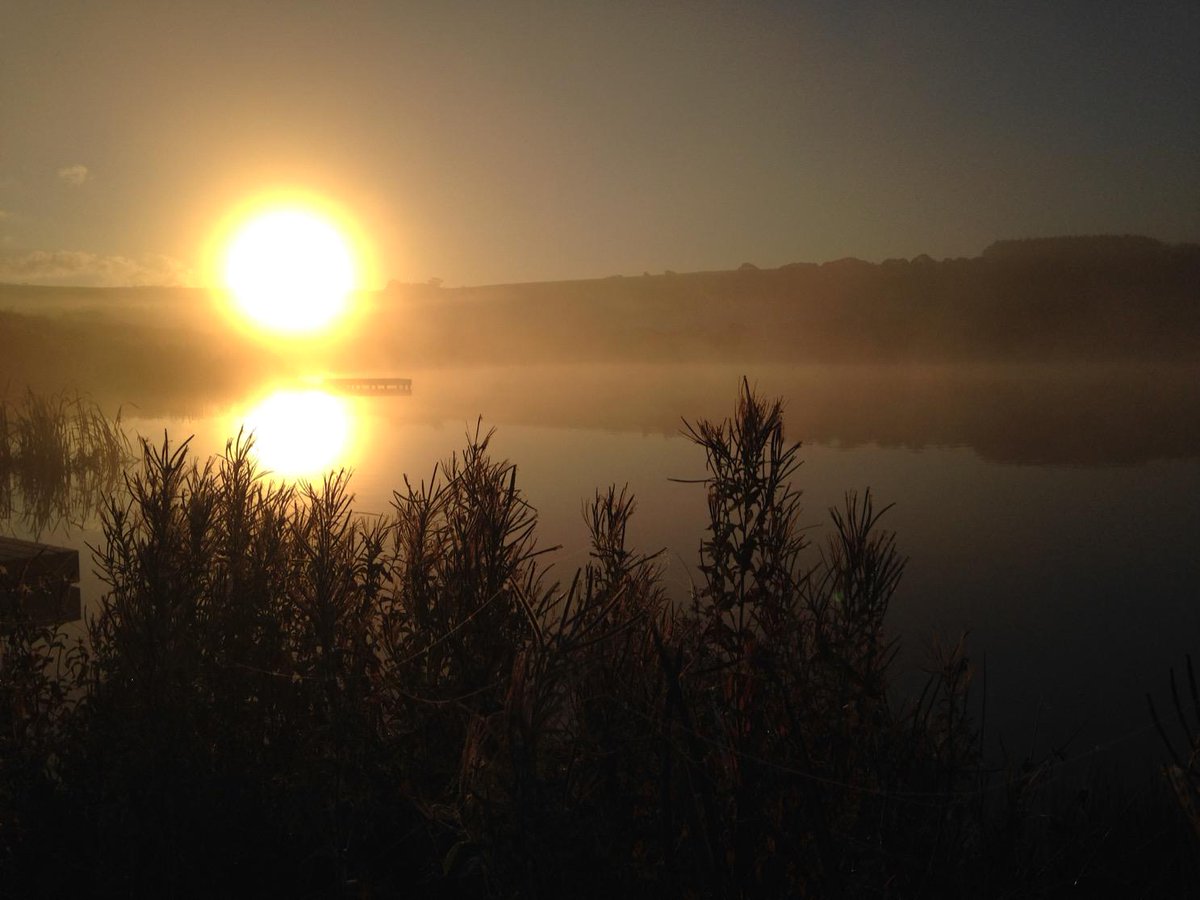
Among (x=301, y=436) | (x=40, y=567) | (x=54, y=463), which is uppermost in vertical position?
(x=301, y=436)

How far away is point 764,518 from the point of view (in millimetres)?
3441

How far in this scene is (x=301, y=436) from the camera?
2814cm

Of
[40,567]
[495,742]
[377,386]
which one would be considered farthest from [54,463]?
[377,386]

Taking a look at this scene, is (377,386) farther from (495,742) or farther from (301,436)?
(495,742)

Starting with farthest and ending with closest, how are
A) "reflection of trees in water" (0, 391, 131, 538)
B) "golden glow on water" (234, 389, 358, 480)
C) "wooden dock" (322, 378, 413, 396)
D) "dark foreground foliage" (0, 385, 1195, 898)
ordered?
"wooden dock" (322, 378, 413, 396), "golden glow on water" (234, 389, 358, 480), "reflection of trees in water" (0, 391, 131, 538), "dark foreground foliage" (0, 385, 1195, 898)

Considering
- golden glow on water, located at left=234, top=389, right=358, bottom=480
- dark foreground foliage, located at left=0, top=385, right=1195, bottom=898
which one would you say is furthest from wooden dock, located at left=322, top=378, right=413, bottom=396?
dark foreground foliage, located at left=0, top=385, right=1195, bottom=898

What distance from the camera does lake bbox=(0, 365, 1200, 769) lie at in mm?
8625

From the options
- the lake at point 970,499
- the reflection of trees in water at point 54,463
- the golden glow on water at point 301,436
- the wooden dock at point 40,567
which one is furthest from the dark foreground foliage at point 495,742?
the reflection of trees in water at point 54,463

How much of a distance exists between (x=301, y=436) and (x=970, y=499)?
19.2 metres

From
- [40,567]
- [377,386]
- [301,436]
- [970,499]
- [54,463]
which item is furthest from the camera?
[377,386]

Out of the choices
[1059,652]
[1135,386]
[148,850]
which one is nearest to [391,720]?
[148,850]

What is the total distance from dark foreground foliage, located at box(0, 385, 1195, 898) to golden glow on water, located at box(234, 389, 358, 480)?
635cm

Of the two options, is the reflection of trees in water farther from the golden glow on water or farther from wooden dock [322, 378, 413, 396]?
wooden dock [322, 378, 413, 396]

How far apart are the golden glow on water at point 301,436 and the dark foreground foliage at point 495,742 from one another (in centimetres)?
635
